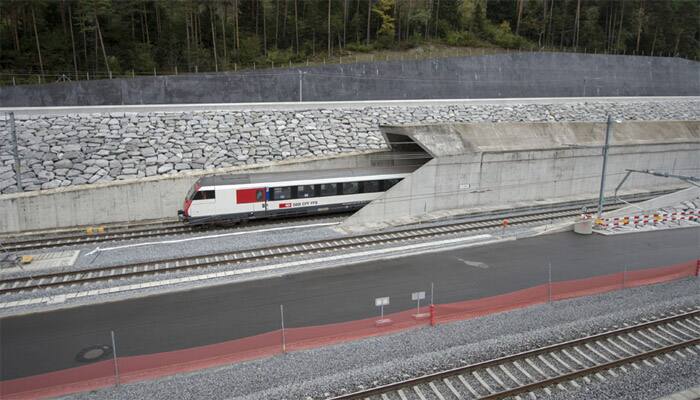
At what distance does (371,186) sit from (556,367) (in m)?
15.6

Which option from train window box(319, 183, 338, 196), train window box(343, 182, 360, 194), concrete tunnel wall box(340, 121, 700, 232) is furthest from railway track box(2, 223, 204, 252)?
concrete tunnel wall box(340, 121, 700, 232)

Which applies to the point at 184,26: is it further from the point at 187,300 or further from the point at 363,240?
the point at 187,300

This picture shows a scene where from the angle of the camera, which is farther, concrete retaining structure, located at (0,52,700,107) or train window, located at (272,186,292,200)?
concrete retaining structure, located at (0,52,700,107)

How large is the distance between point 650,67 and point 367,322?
5561 cm

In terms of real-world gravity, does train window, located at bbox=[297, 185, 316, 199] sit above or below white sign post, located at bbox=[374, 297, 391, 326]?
above

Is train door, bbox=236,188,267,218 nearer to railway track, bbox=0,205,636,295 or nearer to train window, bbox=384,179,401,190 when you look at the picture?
railway track, bbox=0,205,636,295

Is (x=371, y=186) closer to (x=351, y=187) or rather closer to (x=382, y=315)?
(x=351, y=187)

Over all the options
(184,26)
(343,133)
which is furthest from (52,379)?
(184,26)

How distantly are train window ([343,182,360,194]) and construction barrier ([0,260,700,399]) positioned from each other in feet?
37.3

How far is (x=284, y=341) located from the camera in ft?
41.8

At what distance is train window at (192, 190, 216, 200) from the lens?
2281cm

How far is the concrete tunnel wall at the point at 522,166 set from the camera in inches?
1022

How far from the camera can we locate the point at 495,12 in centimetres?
7025

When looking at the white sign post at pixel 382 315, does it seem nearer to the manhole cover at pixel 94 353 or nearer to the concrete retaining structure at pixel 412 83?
A: the manhole cover at pixel 94 353
